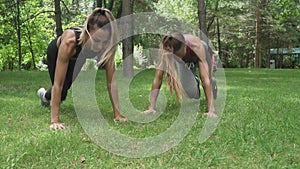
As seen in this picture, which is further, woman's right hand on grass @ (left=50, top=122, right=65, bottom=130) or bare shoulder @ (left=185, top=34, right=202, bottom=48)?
bare shoulder @ (left=185, top=34, right=202, bottom=48)

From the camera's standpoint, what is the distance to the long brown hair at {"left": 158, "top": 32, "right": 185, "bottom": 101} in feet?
13.9

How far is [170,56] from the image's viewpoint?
444 centimetres

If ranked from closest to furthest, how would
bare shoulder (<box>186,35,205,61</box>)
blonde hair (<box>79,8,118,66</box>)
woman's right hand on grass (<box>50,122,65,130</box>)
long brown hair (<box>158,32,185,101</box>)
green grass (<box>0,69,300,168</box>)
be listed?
green grass (<box>0,69,300,168</box>)
blonde hair (<box>79,8,118,66</box>)
woman's right hand on grass (<box>50,122,65,130</box>)
long brown hair (<box>158,32,185,101</box>)
bare shoulder (<box>186,35,205,61</box>)

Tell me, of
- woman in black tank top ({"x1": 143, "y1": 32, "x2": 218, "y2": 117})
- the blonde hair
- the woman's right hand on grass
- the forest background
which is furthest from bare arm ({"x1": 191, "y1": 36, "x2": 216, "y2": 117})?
the forest background

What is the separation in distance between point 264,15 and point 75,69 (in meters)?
26.0

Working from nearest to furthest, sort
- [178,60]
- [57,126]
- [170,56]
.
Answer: [57,126]
[170,56]
[178,60]

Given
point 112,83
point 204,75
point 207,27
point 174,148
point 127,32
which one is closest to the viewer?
point 174,148

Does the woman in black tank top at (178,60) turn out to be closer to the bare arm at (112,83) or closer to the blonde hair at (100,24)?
the bare arm at (112,83)

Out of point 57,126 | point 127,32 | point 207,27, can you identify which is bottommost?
point 207,27

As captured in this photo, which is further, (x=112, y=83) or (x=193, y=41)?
(x=193, y=41)

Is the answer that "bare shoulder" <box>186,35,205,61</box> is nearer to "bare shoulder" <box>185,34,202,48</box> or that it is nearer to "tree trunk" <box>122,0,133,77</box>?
"bare shoulder" <box>185,34,202,48</box>

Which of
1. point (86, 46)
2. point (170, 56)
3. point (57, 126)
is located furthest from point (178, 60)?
point (57, 126)

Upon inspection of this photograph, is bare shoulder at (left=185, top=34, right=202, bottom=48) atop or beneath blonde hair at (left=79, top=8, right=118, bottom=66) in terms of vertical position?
beneath

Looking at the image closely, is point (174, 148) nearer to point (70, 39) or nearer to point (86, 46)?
point (86, 46)
